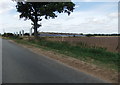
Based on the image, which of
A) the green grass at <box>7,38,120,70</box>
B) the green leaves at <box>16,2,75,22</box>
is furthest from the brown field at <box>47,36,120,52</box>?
the green leaves at <box>16,2,75,22</box>

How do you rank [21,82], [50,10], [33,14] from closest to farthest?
[21,82] → [50,10] → [33,14]

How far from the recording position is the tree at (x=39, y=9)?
4347 cm

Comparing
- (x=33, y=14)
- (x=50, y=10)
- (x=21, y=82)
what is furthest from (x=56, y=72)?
(x=33, y=14)

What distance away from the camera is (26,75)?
397 inches

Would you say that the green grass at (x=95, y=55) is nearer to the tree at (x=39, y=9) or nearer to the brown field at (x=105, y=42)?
the brown field at (x=105, y=42)

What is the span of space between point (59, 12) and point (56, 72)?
34410 millimetres

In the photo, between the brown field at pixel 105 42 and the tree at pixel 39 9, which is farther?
the tree at pixel 39 9

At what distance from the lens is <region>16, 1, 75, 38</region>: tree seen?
143 feet

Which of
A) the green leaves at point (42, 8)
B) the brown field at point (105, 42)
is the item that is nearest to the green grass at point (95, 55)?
the brown field at point (105, 42)

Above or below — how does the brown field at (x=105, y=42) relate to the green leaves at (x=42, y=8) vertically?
below

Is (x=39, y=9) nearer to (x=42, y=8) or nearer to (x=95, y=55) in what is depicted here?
(x=42, y=8)

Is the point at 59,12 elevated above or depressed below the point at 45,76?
above

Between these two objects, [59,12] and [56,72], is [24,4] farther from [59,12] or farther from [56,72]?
[56,72]

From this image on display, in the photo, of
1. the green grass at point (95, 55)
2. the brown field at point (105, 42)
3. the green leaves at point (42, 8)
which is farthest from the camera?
the green leaves at point (42, 8)
